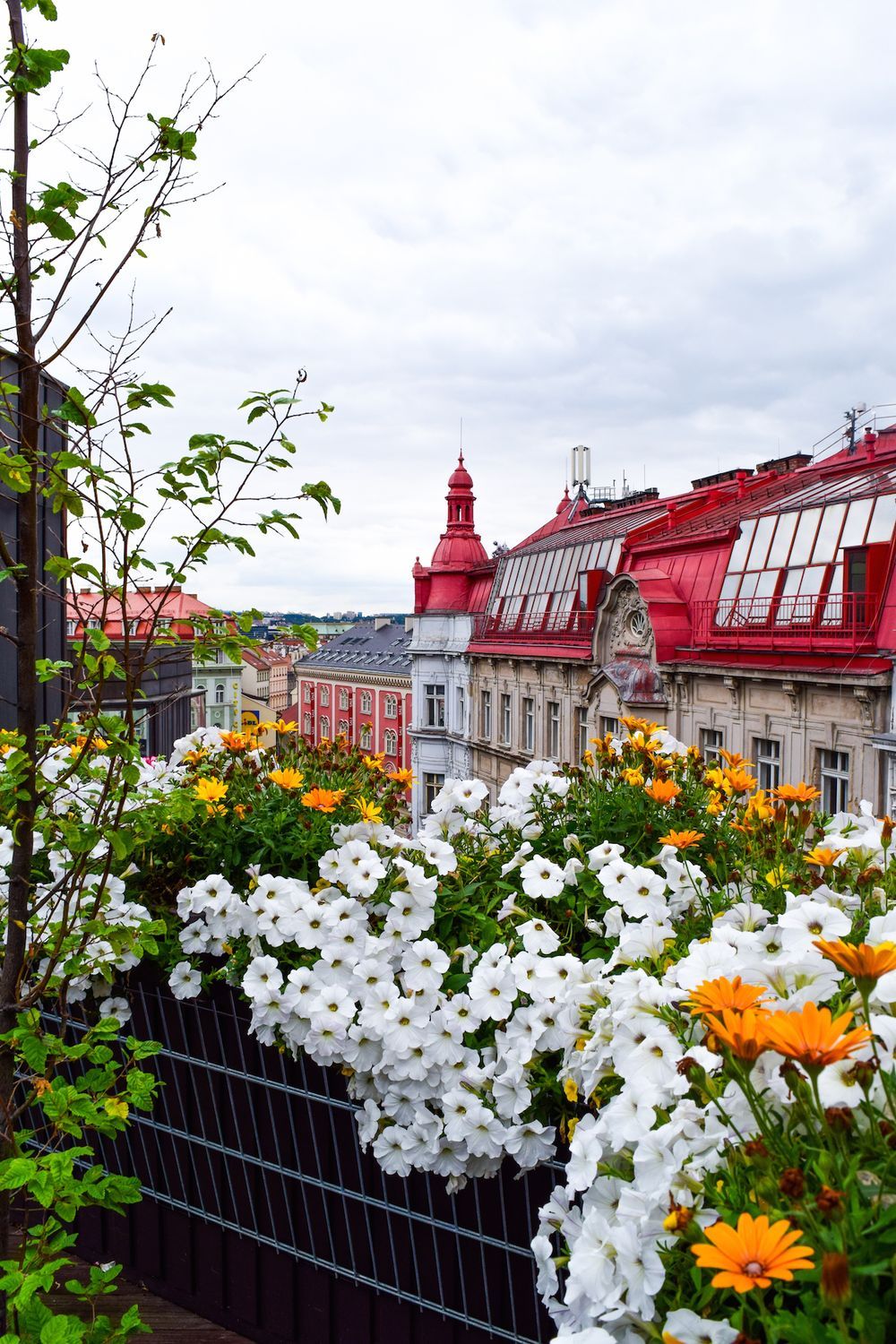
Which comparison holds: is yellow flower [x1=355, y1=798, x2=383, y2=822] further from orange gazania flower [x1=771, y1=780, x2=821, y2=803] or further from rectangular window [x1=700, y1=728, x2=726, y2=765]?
rectangular window [x1=700, y1=728, x2=726, y2=765]

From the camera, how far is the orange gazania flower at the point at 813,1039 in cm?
149

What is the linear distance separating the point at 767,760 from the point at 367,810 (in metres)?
14.1

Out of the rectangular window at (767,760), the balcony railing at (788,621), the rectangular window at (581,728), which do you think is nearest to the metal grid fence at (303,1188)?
the balcony railing at (788,621)

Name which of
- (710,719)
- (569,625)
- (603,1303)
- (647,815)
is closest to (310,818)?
(647,815)

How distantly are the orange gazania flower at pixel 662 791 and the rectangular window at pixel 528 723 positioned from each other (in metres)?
23.3

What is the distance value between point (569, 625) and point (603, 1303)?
76.7 feet

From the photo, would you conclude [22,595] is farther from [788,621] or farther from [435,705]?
[435,705]

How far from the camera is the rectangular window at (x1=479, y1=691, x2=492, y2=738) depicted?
30250mm

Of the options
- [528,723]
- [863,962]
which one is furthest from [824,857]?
[528,723]

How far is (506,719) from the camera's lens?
2909 centimetres

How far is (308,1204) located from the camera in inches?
142

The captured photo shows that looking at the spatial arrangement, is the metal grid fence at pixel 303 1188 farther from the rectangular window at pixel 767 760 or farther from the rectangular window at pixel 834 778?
the rectangular window at pixel 767 760

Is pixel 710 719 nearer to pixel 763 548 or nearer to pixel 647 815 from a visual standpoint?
pixel 763 548

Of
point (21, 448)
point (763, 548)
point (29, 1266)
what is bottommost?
point (29, 1266)
